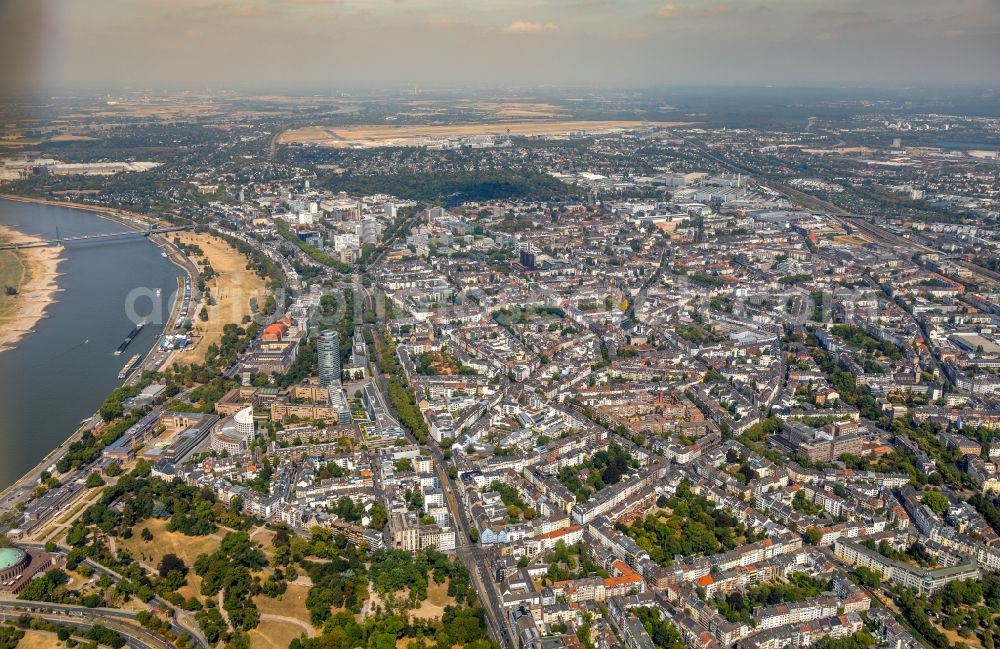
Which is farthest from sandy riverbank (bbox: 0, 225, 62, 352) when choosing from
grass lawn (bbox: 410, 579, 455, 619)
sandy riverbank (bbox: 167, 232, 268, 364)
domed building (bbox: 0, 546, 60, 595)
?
grass lawn (bbox: 410, 579, 455, 619)

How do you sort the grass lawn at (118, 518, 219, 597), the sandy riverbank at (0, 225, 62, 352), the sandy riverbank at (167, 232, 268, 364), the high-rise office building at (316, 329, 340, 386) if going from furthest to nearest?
the sandy riverbank at (0, 225, 62, 352) < the sandy riverbank at (167, 232, 268, 364) < the high-rise office building at (316, 329, 340, 386) < the grass lawn at (118, 518, 219, 597)

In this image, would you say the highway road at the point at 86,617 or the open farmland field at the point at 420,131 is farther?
the open farmland field at the point at 420,131

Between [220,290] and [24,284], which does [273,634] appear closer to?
[220,290]

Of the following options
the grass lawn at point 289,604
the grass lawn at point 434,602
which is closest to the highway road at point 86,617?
the grass lawn at point 289,604

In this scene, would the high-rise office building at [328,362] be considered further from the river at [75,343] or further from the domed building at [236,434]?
the river at [75,343]

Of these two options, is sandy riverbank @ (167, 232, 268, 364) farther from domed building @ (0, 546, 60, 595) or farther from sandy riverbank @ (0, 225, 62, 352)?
domed building @ (0, 546, 60, 595)

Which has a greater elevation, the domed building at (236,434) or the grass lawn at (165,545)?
the domed building at (236,434)

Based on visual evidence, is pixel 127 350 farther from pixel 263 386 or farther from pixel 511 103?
pixel 511 103

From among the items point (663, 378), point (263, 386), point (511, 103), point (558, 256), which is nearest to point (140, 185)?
point (558, 256)
